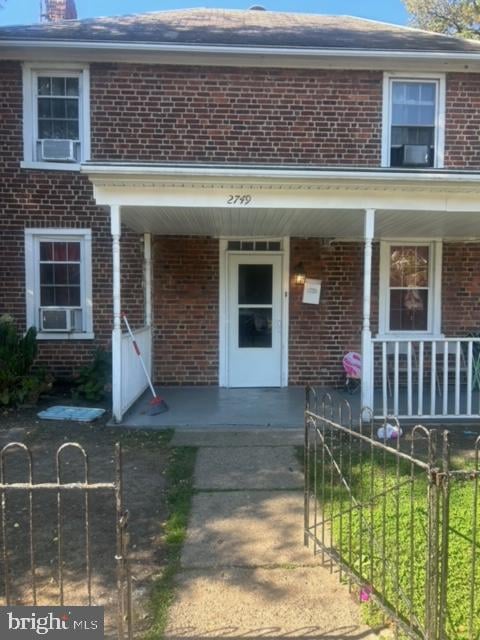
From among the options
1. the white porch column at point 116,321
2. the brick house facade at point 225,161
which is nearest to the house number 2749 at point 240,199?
the white porch column at point 116,321

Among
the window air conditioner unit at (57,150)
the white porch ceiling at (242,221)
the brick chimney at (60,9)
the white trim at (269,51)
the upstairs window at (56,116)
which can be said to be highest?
the brick chimney at (60,9)

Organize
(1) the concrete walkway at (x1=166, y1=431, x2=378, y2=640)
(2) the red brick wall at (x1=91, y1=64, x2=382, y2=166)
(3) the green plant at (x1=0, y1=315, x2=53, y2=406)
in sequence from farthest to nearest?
(2) the red brick wall at (x1=91, y1=64, x2=382, y2=166), (3) the green plant at (x1=0, y1=315, x2=53, y2=406), (1) the concrete walkway at (x1=166, y1=431, x2=378, y2=640)

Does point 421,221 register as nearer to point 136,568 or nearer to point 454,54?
point 454,54

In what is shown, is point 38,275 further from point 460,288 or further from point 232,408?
point 460,288

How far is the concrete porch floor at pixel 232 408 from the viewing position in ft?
21.3

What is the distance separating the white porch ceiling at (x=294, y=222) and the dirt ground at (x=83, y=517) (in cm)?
288

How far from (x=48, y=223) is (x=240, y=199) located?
4.03 metres

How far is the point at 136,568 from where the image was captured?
3.23 m

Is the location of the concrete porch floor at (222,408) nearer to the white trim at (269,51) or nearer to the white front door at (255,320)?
the white front door at (255,320)

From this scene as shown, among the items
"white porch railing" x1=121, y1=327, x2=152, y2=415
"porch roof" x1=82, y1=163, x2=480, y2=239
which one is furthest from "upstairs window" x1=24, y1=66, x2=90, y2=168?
"white porch railing" x1=121, y1=327, x2=152, y2=415

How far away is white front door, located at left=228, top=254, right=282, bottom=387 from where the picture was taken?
8.70 metres

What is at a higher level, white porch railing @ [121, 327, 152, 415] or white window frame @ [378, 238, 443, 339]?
white window frame @ [378, 238, 443, 339]

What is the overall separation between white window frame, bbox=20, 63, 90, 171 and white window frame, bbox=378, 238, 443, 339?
542 centimetres

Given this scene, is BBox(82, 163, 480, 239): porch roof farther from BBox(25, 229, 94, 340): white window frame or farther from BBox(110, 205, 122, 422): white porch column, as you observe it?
BBox(25, 229, 94, 340): white window frame
